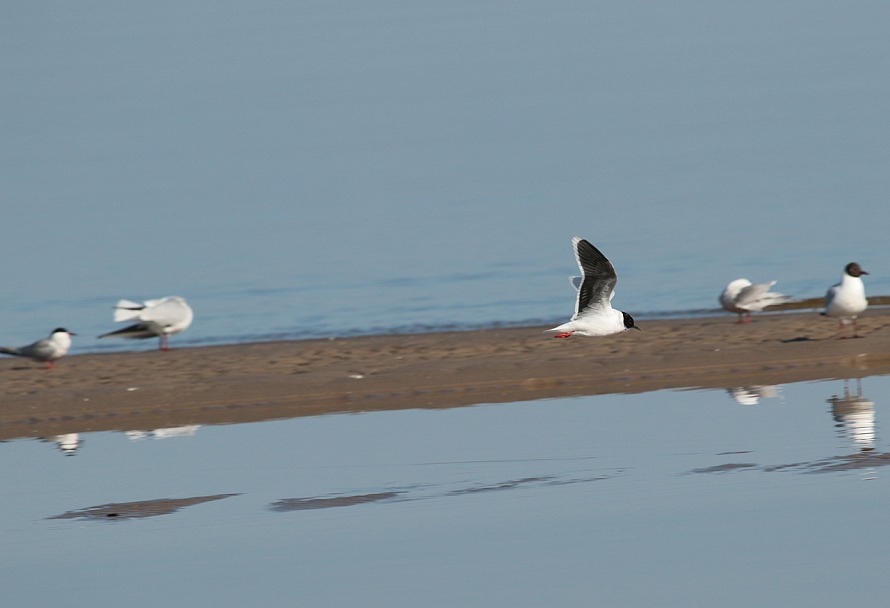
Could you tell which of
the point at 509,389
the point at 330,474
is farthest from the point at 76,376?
the point at 330,474

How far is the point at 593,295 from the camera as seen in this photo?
12797mm

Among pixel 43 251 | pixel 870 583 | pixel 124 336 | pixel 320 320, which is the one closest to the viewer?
pixel 870 583

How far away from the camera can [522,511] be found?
9.77 meters

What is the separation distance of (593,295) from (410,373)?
361 centimetres

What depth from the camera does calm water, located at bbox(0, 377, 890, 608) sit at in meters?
8.32

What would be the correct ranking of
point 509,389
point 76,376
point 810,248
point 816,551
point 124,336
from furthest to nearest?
point 810,248, point 124,336, point 76,376, point 509,389, point 816,551

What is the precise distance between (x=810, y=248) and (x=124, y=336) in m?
14.8

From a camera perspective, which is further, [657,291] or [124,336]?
[657,291]

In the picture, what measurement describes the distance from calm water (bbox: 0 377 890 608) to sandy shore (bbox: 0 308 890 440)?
1159 mm

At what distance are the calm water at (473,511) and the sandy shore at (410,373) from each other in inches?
45.6

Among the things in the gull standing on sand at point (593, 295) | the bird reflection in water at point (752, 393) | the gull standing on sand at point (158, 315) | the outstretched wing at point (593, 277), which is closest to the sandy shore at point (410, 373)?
the bird reflection in water at point (752, 393)

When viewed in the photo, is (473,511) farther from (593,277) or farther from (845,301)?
(845,301)

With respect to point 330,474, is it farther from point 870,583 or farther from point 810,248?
point 810,248

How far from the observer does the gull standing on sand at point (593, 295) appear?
12.3 meters
